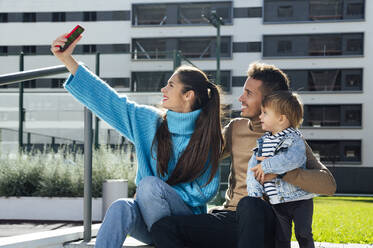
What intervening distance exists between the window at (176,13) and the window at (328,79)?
5.61m

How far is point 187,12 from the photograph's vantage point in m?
34.4

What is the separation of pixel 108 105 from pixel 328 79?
3186 centimetres

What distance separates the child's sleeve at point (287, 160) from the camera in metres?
2.33

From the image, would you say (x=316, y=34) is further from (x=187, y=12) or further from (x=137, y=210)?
(x=137, y=210)

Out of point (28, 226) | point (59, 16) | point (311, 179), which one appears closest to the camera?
point (311, 179)

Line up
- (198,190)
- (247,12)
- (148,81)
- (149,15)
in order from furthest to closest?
(149,15)
(247,12)
(148,81)
(198,190)

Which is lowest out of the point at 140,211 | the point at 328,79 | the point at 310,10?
the point at 140,211

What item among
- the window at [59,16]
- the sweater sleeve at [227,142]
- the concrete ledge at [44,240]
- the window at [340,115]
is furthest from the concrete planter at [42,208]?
the window at [59,16]

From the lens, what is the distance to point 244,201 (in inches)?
88.0

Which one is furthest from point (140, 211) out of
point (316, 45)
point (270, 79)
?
point (316, 45)

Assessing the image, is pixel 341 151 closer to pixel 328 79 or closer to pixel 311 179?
pixel 328 79

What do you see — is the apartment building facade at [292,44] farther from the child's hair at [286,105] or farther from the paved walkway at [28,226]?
the child's hair at [286,105]

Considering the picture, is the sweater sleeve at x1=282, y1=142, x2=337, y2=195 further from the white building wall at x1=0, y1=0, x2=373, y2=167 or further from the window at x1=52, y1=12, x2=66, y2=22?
the window at x1=52, y1=12, x2=66, y2=22

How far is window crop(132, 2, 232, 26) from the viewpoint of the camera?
1342 inches
